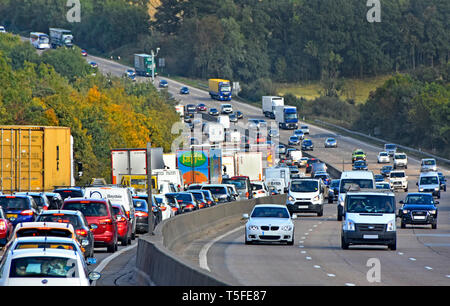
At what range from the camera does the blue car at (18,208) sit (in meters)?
31.7

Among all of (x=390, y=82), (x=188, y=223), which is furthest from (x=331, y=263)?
(x=390, y=82)

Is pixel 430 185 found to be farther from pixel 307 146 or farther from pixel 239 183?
pixel 307 146

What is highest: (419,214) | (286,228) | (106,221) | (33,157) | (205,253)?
(33,157)

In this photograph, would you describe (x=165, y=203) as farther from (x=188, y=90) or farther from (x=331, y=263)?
(x=188, y=90)

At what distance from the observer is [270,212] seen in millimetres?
34906

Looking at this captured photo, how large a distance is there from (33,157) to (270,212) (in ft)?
39.5

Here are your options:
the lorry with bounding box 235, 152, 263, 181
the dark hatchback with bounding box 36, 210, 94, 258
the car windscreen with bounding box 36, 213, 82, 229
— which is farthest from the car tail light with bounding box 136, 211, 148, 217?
the lorry with bounding box 235, 152, 263, 181

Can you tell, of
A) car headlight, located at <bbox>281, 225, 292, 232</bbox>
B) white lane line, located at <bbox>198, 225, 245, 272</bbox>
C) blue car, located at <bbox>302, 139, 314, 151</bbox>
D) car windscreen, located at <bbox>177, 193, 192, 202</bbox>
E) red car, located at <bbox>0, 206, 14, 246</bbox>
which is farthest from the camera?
blue car, located at <bbox>302, 139, 314, 151</bbox>

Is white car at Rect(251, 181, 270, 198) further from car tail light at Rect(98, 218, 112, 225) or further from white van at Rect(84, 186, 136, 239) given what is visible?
car tail light at Rect(98, 218, 112, 225)

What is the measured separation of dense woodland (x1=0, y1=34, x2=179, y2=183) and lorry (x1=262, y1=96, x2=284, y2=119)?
549 inches

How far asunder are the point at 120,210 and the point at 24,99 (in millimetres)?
50758

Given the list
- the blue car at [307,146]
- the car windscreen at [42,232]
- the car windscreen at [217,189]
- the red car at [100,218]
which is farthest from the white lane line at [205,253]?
the blue car at [307,146]

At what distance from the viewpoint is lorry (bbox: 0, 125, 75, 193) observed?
138 ft

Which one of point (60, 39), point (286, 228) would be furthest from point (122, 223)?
point (60, 39)
